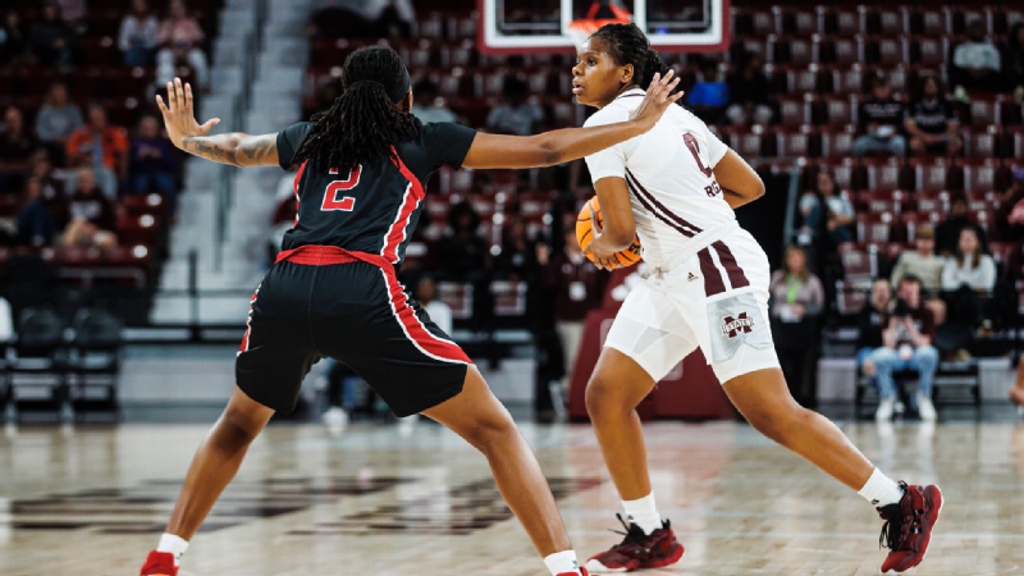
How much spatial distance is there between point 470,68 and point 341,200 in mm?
14163

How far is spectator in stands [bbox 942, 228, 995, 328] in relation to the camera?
1319cm

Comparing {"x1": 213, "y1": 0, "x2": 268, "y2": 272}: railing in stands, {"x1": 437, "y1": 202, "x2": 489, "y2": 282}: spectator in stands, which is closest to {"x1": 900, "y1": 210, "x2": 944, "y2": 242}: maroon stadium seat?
{"x1": 437, "y1": 202, "x2": 489, "y2": 282}: spectator in stands

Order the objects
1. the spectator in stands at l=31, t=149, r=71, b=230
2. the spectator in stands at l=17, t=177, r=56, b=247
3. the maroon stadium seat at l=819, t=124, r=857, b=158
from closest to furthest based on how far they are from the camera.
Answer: the spectator in stands at l=17, t=177, r=56, b=247 < the spectator in stands at l=31, t=149, r=71, b=230 < the maroon stadium seat at l=819, t=124, r=857, b=158

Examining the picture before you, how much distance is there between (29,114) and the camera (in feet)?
55.9

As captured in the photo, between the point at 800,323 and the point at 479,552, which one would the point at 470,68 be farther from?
the point at 479,552

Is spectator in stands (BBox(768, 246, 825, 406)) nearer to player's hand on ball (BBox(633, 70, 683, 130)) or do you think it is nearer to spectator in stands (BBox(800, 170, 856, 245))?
spectator in stands (BBox(800, 170, 856, 245))

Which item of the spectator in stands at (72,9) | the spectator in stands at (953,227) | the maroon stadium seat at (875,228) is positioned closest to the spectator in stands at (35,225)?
the spectator in stands at (72,9)

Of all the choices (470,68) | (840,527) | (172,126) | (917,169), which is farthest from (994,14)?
(172,126)

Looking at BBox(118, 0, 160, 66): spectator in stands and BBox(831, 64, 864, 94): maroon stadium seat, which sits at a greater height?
BBox(118, 0, 160, 66): spectator in stands

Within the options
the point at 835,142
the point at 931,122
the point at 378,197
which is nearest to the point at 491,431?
the point at 378,197

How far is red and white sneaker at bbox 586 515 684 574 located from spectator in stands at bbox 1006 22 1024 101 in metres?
13.9

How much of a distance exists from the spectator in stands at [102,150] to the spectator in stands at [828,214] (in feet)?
25.8

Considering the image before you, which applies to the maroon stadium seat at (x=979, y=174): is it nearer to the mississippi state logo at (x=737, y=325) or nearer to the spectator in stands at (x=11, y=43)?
the spectator in stands at (x=11, y=43)

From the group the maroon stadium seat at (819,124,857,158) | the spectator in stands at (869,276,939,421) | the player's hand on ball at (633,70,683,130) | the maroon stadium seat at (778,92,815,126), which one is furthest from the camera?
the maroon stadium seat at (778,92,815,126)
